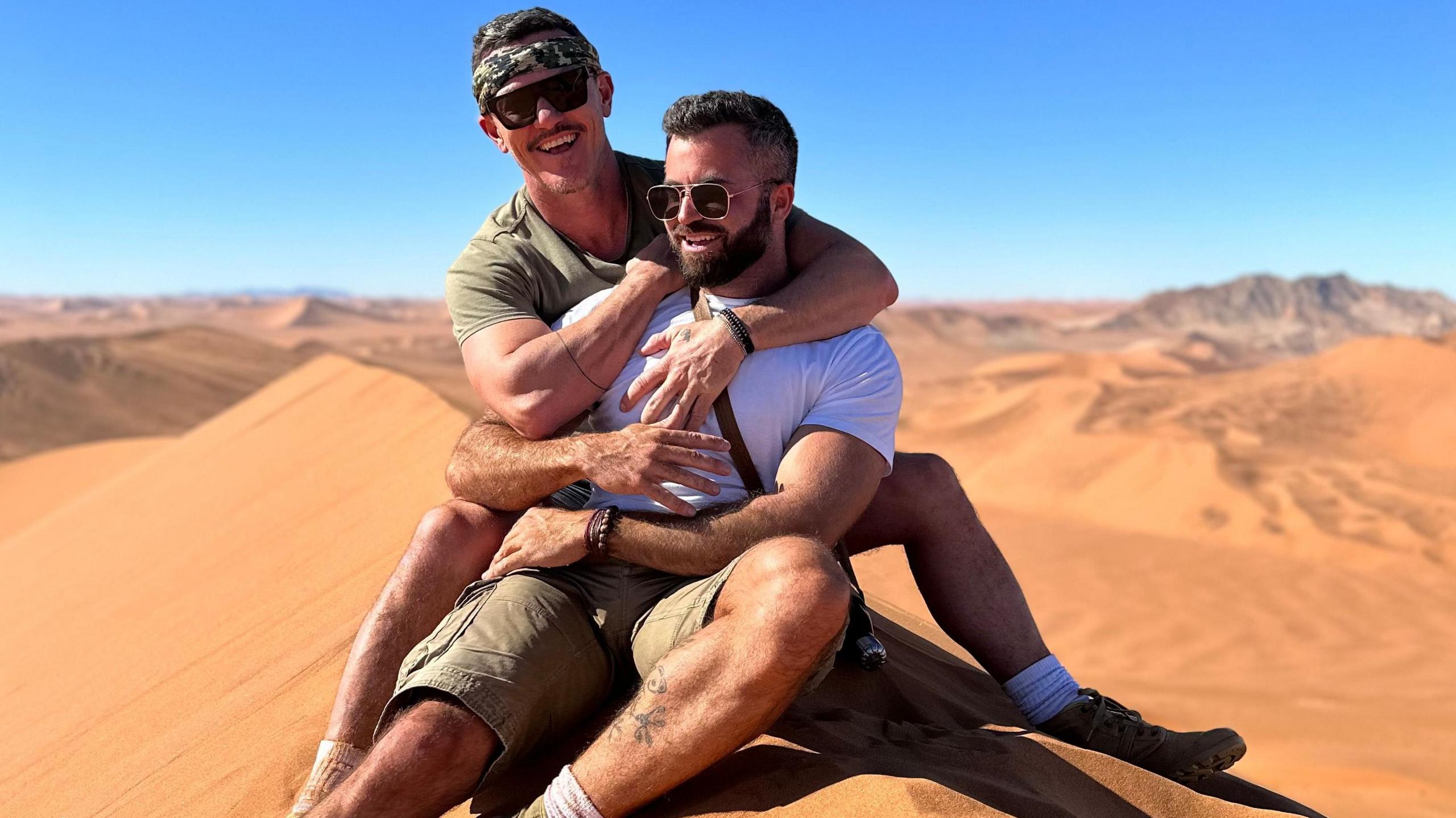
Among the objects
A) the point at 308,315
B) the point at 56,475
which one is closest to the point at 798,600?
the point at 56,475

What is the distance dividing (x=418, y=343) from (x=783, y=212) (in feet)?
125

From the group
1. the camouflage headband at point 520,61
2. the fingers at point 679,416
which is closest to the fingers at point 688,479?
the fingers at point 679,416

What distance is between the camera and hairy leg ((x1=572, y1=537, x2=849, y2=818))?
6.94 ft

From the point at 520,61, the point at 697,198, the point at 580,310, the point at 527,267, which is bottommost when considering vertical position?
the point at 580,310

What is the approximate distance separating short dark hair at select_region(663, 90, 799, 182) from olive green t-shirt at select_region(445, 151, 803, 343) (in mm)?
328

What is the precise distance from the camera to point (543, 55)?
3.05m

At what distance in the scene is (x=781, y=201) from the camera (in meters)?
2.86

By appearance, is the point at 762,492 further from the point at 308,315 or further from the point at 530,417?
the point at 308,315

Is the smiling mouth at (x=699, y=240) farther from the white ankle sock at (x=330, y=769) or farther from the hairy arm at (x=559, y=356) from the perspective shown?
the white ankle sock at (x=330, y=769)

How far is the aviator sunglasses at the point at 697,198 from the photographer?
2693 mm

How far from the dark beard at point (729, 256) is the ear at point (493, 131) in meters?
0.71

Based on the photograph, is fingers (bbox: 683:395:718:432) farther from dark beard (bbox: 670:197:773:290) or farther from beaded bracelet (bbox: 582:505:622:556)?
dark beard (bbox: 670:197:773:290)

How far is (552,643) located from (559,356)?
684 mm

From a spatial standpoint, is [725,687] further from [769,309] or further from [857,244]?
[857,244]
